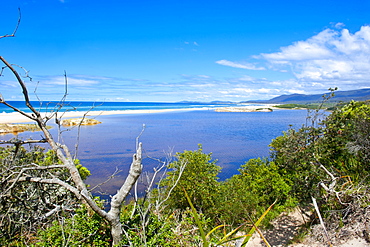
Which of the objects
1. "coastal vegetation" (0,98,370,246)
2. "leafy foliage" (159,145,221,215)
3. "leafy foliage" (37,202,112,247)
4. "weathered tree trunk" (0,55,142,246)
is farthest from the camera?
"leafy foliage" (159,145,221,215)

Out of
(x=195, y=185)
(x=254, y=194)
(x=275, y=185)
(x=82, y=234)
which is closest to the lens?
(x=82, y=234)

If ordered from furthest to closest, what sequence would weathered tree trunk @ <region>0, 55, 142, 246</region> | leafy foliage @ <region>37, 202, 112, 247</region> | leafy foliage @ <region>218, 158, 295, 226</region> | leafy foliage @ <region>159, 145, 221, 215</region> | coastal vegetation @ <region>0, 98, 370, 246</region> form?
leafy foliage @ <region>159, 145, 221, 215</region>
leafy foliage @ <region>218, 158, 295, 226</region>
coastal vegetation @ <region>0, 98, 370, 246</region>
leafy foliage @ <region>37, 202, 112, 247</region>
weathered tree trunk @ <region>0, 55, 142, 246</region>

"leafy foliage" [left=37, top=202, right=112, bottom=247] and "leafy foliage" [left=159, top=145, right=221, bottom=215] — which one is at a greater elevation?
"leafy foliage" [left=37, top=202, right=112, bottom=247]

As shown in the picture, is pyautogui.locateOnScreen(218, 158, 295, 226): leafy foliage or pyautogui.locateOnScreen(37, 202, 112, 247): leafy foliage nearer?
pyautogui.locateOnScreen(37, 202, 112, 247): leafy foliage

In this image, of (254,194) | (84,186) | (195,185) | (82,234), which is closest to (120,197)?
(84,186)

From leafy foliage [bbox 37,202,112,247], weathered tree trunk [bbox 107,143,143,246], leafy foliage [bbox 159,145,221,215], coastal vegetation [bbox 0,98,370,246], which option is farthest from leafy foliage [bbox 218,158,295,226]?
weathered tree trunk [bbox 107,143,143,246]

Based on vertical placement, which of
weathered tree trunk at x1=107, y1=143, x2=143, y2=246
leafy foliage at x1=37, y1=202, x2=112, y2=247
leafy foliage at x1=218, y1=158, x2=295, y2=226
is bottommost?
leafy foliage at x1=218, y1=158, x2=295, y2=226

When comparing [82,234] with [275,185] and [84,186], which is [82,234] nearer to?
[84,186]

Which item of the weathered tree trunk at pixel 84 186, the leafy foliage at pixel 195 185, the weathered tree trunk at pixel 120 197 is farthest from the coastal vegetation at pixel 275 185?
the weathered tree trunk at pixel 84 186

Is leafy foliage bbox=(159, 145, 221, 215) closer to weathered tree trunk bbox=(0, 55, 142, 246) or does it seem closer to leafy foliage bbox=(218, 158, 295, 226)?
leafy foliage bbox=(218, 158, 295, 226)

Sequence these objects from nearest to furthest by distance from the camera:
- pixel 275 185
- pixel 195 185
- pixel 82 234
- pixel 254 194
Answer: pixel 82 234 < pixel 195 185 < pixel 275 185 < pixel 254 194

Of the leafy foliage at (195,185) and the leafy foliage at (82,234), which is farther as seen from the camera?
the leafy foliage at (195,185)

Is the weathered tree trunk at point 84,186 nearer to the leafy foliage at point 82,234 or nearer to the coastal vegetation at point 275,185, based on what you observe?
the leafy foliage at point 82,234

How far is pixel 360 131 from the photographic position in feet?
30.4
